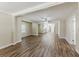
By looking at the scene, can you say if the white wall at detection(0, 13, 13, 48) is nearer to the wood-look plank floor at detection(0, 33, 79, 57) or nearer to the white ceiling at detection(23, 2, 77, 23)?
the wood-look plank floor at detection(0, 33, 79, 57)

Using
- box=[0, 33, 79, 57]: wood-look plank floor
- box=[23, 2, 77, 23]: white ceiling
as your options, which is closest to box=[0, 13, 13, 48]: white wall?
box=[0, 33, 79, 57]: wood-look plank floor

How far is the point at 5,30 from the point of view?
6.62 meters

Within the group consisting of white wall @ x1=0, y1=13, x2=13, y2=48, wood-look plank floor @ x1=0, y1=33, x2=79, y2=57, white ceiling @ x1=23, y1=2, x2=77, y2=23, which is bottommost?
wood-look plank floor @ x1=0, y1=33, x2=79, y2=57

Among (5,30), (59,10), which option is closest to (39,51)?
(5,30)

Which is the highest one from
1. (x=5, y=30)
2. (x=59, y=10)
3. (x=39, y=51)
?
(x=59, y=10)

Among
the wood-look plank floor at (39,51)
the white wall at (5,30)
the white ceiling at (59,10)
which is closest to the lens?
the wood-look plank floor at (39,51)

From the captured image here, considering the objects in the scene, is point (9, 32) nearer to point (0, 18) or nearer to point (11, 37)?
point (11, 37)

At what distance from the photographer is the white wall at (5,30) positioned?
6220 mm

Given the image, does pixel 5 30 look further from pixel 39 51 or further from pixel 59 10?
pixel 59 10

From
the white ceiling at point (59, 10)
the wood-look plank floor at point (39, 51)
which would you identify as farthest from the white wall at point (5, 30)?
the white ceiling at point (59, 10)

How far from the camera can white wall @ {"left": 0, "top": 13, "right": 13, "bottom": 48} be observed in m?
6.22

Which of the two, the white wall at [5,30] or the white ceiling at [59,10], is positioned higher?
the white ceiling at [59,10]

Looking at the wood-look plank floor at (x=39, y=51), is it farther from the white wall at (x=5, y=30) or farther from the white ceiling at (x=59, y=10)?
the white ceiling at (x=59, y=10)

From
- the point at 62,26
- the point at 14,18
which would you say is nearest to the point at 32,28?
the point at 62,26
